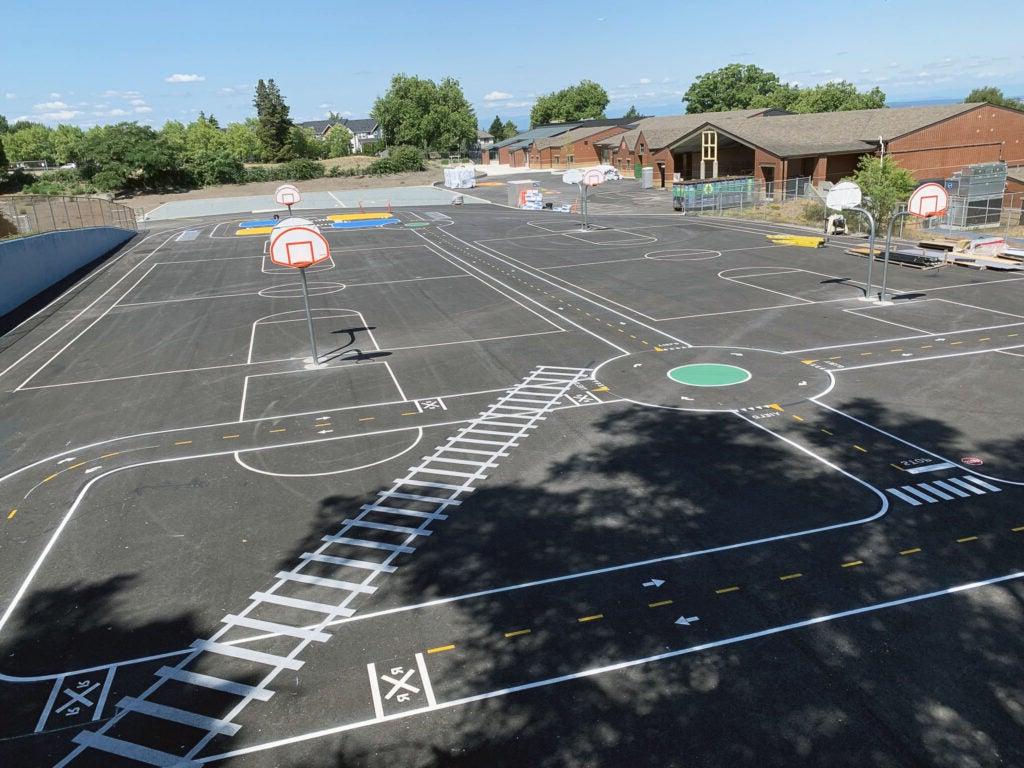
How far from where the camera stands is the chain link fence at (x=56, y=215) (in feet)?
160

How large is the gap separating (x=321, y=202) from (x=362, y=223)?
94.8 ft

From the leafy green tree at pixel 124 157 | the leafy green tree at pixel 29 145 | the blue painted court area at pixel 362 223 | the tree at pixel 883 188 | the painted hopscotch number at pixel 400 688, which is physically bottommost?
the painted hopscotch number at pixel 400 688

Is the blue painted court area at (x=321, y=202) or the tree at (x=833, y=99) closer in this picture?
the blue painted court area at (x=321, y=202)

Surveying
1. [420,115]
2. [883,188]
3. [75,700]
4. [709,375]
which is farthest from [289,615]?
[420,115]

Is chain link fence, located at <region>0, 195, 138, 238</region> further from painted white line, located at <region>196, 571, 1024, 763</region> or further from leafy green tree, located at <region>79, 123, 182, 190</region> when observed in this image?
painted white line, located at <region>196, 571, 1024, 763</region>

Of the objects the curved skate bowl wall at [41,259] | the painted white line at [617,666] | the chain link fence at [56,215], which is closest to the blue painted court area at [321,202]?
the chain link fence at [56,215]

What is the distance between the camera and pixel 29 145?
568 ft

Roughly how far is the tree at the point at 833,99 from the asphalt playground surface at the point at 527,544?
107 metres

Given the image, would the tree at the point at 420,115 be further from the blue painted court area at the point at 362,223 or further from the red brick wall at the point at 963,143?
the red brick wall at the point at 963,143

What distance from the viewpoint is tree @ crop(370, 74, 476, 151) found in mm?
153250

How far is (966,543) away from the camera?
1320 centimetres

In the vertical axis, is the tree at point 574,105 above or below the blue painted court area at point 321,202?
above

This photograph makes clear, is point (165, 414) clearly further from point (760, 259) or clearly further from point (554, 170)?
point (554, 170)

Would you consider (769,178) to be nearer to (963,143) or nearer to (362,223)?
(963,143)
